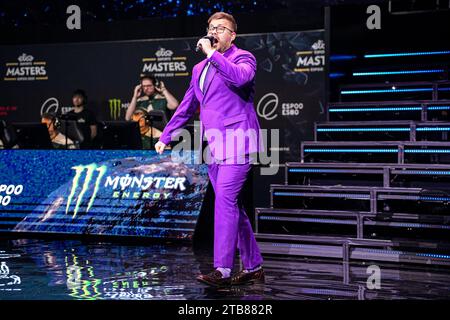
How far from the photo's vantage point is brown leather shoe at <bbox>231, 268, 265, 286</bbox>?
5047 mm

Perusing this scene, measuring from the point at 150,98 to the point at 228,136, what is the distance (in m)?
6.33

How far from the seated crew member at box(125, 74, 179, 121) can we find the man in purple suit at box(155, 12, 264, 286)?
5858mm

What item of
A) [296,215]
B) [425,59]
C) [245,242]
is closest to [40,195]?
[296,215]

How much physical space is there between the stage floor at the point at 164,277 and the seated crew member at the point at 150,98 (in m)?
4.06

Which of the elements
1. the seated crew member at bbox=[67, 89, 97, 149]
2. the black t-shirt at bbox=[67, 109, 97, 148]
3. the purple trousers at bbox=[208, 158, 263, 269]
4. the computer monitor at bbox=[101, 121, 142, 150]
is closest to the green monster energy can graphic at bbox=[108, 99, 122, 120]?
the seated crew member at bbox=[67, 89, 97, 149]

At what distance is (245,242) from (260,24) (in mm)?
6712

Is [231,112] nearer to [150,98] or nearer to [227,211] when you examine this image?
[227,211]

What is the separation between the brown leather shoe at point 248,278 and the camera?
5.05 m

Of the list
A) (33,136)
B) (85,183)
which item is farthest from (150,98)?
(85,183)

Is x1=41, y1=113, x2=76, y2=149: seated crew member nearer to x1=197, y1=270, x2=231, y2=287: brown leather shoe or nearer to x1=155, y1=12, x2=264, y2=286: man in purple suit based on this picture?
x1=155, y1=12, x2=264, y2=286: man in purple suit

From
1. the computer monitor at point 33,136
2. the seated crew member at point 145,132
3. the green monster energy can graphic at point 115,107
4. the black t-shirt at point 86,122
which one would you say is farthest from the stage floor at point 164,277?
the green monster energy can graphic at point 115,107

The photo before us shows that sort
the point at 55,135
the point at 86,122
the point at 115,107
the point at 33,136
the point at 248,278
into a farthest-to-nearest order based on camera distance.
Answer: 1. the point at 115,107
2. the point at 55,135
3. the point at 86,122
4. the point at 33,136
5. the point at 248,278

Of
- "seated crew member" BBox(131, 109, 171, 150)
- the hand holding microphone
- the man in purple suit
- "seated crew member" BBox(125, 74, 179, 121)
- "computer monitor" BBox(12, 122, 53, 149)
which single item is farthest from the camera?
"seated crew member" BBox(125, 74, 179, 121)

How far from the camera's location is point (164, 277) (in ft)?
17.9
